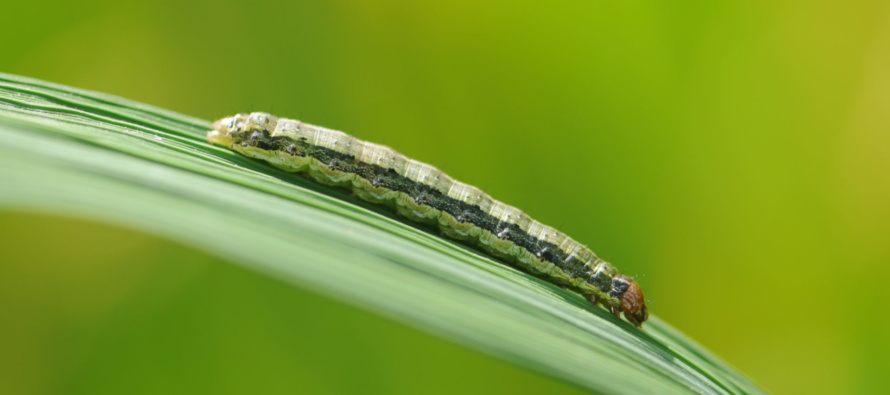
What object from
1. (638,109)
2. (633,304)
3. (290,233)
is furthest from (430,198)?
(638,109)

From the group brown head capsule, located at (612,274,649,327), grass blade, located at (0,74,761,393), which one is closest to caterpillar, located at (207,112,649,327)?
brown head capsule, located at (612,274,649,327)

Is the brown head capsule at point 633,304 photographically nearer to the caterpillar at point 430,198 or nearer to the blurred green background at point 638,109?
the caterpillar at point 430,198

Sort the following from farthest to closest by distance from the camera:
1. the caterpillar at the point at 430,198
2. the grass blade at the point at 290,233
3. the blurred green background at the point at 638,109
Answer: the blurred green background at the point at 638,109 < the caterpillar at the point at 430,198 < the grass blade at the point at 290,233

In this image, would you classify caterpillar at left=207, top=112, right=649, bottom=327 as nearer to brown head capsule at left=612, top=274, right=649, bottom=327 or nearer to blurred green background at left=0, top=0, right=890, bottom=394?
brown head capsule at left=612, top=274, right=649, bottom=327

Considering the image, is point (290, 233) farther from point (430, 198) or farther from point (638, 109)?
point (638, 109)

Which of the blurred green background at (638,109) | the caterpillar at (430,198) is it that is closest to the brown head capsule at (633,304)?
the caterpillar at (430,198)


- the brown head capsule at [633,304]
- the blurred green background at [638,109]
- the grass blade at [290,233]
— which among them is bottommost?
the grass blade at [290,233]
